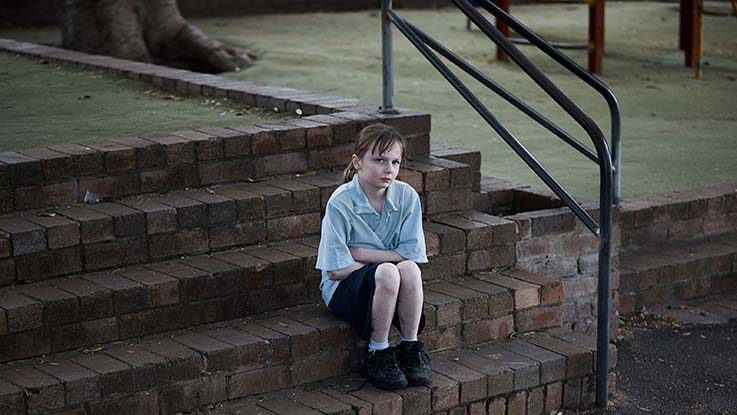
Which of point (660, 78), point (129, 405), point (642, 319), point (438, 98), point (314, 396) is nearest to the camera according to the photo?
point (129, 405)

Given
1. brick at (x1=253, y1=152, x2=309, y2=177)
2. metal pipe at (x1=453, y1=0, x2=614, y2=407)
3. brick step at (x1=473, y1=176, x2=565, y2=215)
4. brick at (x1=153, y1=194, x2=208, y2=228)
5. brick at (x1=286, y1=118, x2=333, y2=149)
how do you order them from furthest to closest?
1. brick step at (x1=473, y1=176, x2=565, y2=215)
2. brick at (x1=286, y1=118, x2=333, y2=149)
3. brick at (x1=253, y1=152, x2=309, y2=177)
4. brick at (x1=153, y1=194, x2=208, y2=228)
5. metal pipe at (x1=453, y1=0, x2=614, y2=407)

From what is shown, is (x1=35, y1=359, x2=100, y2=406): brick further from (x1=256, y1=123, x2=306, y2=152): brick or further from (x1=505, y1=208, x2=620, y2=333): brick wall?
(x1=505, y1=208, x2=620, y2=333): brick wall

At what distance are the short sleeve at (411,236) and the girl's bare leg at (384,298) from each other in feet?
0.43

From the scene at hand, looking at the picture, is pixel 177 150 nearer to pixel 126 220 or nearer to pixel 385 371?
pixel 126 220

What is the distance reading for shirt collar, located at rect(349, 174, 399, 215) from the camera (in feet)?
15.6

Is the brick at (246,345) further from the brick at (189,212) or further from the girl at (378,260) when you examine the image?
the brick at (189,212)

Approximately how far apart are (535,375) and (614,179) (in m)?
1.00

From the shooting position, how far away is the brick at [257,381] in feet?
14.8

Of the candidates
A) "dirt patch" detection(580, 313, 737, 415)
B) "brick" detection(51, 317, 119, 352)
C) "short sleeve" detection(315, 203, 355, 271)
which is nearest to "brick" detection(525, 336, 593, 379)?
"dirt patch" detection(580, 313, 737, 415)

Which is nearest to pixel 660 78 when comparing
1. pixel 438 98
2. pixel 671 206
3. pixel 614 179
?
pixel 438 98

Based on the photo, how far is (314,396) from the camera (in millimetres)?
4586

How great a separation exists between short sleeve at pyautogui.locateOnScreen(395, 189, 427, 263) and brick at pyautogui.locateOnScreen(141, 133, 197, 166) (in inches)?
40.7

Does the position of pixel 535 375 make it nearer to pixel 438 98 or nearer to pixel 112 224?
pixel 112 224

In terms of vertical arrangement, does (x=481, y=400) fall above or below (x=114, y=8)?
below
